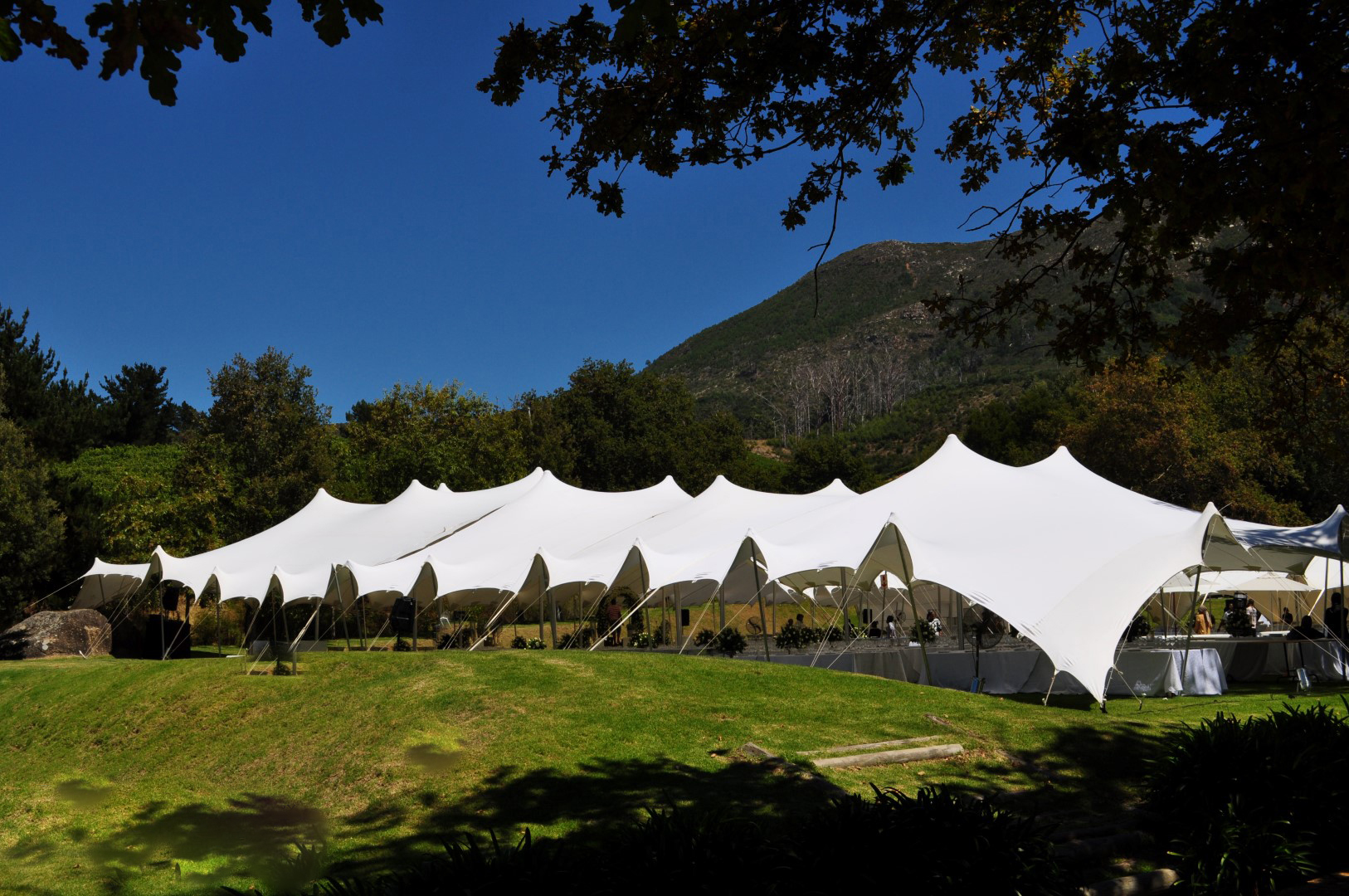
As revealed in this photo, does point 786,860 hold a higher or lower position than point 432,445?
lower

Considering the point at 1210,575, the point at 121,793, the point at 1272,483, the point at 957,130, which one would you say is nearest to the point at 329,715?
the point at 121,793

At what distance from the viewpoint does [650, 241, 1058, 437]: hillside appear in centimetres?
9769

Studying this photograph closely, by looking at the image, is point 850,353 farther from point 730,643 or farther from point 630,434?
point 730,643

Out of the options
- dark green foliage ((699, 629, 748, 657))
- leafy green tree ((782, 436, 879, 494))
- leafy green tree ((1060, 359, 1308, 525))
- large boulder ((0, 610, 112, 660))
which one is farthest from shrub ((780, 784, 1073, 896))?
leafy green tree ((782, 436, 879, 494))

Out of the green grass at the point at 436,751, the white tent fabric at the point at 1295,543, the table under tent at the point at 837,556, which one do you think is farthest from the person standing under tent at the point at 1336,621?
the green grass at the point at 436,751

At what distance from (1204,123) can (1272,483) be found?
43796mm

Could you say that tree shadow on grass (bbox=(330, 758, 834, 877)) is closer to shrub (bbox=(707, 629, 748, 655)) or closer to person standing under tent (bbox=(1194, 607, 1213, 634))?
shrub (bbox=(707, 629, 748, 655))

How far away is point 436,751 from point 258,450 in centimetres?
2537

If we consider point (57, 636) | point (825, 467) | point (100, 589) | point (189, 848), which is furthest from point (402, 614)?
point (825, 467)

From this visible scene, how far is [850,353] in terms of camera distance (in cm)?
11400

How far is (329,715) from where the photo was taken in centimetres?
1231

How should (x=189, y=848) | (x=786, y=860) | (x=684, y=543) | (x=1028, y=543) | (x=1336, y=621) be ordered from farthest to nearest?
1. (x=684, y=543)
2. (x=1336, y=621)
3. (x=1028, y=543)
4. (x=189, y=848)
5. (x=786, y=860)

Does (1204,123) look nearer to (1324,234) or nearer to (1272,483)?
(1324,234)

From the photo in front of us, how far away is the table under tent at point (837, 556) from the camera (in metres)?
14.6
